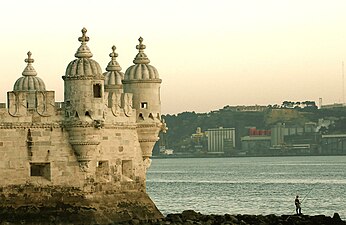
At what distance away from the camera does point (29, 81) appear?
197 feet

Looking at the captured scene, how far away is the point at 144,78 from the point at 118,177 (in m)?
5.44

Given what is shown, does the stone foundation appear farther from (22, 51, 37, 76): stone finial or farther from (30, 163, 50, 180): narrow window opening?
(22, 51, 37, 76): stone finial

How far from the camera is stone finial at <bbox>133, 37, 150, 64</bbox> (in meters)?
60.3

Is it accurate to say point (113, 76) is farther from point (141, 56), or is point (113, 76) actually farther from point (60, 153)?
point (60, 153)

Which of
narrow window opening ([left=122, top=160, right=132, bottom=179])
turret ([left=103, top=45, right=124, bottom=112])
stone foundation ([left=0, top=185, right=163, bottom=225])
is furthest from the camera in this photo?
turret ([left=103, top=45, right=124, bottom=112])

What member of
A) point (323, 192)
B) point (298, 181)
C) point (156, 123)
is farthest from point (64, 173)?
point (298, 181)

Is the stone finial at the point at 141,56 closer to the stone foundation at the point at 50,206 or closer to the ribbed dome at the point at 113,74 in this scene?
the ribbed dome at the point at 113,74

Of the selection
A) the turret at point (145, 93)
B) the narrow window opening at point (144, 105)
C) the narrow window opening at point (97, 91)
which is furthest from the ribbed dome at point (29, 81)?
the narrow window opening at point (97, 91)

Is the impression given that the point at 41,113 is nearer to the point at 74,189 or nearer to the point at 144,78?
the point at 74,189

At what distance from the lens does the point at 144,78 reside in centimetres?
6012

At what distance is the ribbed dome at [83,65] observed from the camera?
54500 mm

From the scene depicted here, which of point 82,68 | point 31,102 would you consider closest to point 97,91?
point 82,68

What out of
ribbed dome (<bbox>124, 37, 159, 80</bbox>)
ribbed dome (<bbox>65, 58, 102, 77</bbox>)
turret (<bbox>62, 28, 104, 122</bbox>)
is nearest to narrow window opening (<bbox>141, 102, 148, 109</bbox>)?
ribbed dome (<bbox>124, 37, 159, 80</bbox>)

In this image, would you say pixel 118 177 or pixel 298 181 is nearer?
pixel 118 177
